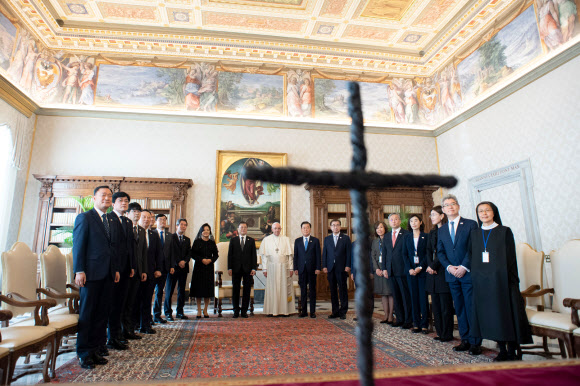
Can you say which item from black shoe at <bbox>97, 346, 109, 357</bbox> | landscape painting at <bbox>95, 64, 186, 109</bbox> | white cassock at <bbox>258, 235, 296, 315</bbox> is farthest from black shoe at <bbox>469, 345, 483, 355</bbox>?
landscape painting at <bbox>95, 64, 186, 109</bbox>

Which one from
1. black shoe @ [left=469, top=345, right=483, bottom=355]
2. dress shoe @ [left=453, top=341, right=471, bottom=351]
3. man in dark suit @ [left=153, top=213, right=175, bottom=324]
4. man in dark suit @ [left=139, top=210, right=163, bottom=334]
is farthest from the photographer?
man in dark suit @ [left=153, top=213, right=175, bottom=324]

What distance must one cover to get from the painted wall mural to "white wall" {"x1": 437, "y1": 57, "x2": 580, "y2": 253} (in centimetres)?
80

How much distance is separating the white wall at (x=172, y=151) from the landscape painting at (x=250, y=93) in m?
0.65

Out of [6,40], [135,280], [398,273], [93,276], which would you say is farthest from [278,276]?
[6,40]

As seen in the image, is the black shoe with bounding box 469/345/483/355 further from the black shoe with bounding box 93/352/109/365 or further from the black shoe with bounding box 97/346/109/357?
the black shoe with bounding box 97/346/109/357

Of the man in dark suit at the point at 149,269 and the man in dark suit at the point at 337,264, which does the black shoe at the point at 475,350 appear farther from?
the man in dark suit at the point at 149,269

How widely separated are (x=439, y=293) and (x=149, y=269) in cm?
417

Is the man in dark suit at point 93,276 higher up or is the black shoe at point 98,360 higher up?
the man in dark suit at point 93,276

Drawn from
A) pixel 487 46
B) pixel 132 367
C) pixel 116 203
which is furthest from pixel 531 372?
pixel 487 46

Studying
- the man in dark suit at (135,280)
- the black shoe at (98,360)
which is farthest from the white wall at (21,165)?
the black shoe at (98,360)

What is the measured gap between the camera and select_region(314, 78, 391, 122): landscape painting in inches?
404

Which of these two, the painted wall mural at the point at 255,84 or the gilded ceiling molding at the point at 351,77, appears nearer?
the painted wall mural at the point at 255,84

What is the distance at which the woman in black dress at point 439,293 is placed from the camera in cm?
441

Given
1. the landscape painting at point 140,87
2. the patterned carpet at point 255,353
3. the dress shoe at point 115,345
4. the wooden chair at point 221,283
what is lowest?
the patterned carpet at point 255,353
